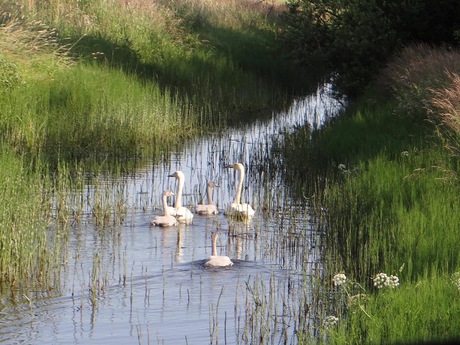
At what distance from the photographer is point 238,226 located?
46.9 ft

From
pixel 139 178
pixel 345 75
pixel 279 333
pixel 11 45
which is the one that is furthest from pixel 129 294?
pixel 345 75

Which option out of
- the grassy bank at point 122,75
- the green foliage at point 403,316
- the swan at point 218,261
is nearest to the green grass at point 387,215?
the green foliage at point 403,316

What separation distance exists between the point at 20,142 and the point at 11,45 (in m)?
3.51

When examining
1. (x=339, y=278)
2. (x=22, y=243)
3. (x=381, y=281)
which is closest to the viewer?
(x=339, y=278)

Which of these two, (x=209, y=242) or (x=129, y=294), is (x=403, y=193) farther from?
(x=129, y=294)

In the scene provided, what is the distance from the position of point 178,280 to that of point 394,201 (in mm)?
Answer: 3006

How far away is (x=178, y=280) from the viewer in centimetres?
1145

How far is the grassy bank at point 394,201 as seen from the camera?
26.8 ft

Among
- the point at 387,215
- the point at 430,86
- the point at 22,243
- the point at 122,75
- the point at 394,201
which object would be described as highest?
the point at 122,75

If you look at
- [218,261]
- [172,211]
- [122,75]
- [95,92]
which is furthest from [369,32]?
[218,261]

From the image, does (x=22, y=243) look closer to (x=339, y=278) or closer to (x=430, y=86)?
(x=339, y=278)

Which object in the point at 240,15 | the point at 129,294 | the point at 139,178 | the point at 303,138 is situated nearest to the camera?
the point at 129,294

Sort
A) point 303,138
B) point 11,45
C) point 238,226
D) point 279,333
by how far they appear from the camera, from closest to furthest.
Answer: point 279,333
point 238,226
point 303,138
point 11,45

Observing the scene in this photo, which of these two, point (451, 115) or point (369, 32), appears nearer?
point (451, 115)
